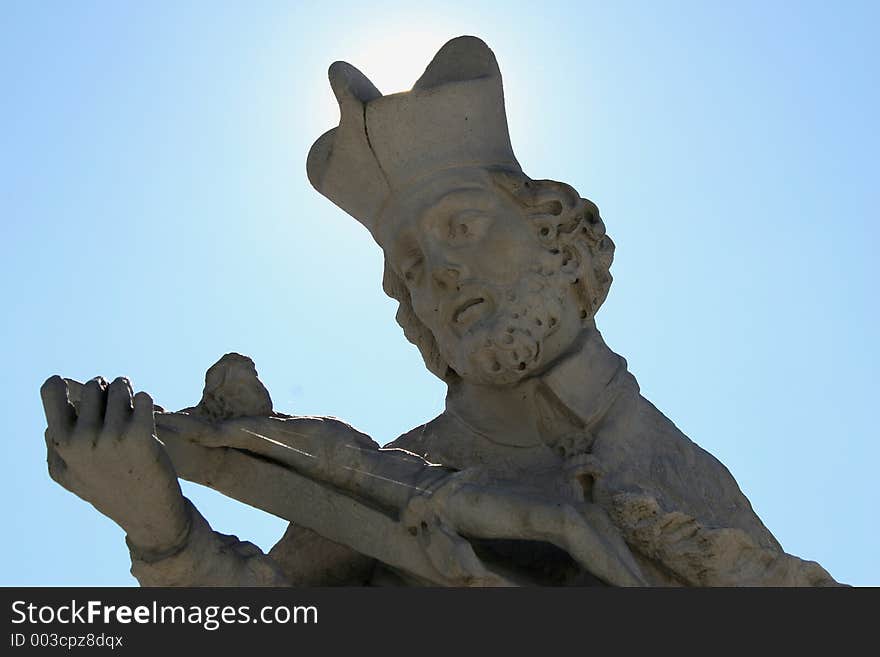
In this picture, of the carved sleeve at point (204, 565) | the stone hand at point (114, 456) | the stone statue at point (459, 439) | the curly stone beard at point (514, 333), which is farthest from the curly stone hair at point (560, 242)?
the stone hand at point (114, 456)

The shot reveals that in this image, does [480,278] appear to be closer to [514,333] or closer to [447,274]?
[447,274]

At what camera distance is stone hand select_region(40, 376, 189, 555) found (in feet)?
24.2

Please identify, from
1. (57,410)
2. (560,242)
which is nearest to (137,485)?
(57,410)

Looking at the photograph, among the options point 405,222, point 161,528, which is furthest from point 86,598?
point 405,222

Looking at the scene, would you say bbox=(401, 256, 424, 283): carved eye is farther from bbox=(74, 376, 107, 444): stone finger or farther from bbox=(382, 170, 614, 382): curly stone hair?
bbox=(74, 376, 107, 444): stone finger

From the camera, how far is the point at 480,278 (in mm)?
8562

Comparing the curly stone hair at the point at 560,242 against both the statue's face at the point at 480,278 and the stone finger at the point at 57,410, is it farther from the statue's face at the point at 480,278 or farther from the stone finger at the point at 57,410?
the stone finger at the point at 57,410

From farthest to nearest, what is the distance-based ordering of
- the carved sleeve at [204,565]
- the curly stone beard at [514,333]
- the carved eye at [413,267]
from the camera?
the carved eye at [413,267]
the curly stone beard at [514,333]
the carved sleeve at [204,565]

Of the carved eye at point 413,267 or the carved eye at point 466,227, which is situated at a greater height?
the carved eye at point 466,227

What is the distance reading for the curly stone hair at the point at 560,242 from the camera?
8.76m

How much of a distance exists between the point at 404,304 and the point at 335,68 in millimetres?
1019

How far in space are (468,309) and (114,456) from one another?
175 centimetres

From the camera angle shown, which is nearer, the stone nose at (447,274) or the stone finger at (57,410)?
the stone finger at (57,410)

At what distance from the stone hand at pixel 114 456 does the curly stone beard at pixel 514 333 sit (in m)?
1.49
